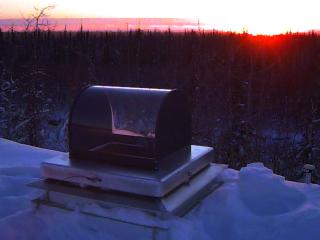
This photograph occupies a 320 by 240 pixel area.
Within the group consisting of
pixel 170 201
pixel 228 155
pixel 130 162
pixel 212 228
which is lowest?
pixel 228 155

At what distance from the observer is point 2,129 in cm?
1280

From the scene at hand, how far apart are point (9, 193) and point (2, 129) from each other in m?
9.58

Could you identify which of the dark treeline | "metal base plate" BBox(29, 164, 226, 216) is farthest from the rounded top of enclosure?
the dark treeline

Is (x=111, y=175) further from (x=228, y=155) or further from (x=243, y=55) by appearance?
(x=243, y=55)

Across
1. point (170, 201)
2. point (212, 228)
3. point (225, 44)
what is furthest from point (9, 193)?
point (225, 44)

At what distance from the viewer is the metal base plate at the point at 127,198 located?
2957 millimetres

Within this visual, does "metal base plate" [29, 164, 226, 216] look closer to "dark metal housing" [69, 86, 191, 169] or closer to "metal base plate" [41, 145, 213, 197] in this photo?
"metal base plate" [41, 145, 213, 197]

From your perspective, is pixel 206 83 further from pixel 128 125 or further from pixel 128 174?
pixel 128 174

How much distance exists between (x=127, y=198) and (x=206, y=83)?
21.3 meters

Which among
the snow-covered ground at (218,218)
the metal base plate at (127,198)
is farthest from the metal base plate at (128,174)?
the snow-covered ground at (218,218)

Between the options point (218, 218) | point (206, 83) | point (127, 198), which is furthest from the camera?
point (206, 83)

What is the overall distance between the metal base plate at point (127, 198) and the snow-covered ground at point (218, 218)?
5cm

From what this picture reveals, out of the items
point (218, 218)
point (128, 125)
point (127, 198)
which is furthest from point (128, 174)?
point (218, 218)

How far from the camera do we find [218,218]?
126 inches
